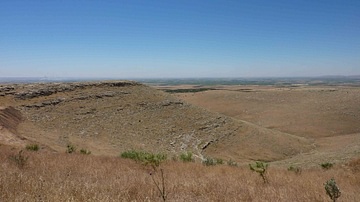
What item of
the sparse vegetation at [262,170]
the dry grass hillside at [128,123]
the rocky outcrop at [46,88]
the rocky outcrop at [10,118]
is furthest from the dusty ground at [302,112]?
the rocky outcrop at [10,118]

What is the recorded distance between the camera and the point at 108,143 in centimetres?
2598

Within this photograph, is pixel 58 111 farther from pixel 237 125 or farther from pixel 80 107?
pixel 237 125

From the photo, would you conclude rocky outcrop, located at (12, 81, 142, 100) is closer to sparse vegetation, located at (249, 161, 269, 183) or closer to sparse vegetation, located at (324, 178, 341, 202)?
sparse vegetation, located at (249, 161, 269, 183)

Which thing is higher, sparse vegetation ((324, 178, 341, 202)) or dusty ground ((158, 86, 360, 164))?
sparse vegetation ((324, 178, 341, 202))

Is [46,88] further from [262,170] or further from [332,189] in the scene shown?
[332,189]

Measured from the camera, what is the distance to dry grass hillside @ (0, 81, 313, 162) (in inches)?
1043

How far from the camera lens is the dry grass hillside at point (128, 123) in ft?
86.9

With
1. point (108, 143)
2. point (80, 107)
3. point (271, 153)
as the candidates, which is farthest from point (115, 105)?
point (271, 153)

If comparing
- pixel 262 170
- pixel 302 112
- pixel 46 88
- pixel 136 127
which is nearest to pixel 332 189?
pixel 262 170


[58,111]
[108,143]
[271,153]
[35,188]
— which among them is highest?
[35,188]

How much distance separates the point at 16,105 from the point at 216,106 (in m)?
46.6

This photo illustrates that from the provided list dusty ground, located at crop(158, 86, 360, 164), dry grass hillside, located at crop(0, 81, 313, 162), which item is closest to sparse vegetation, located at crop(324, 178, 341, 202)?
dry grass hillside, located at crop(0, 81, 313, 162)

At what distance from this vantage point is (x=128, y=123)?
1216 inches

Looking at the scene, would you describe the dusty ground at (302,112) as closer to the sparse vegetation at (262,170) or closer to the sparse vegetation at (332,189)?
the sparse vegetation at (262,170)
